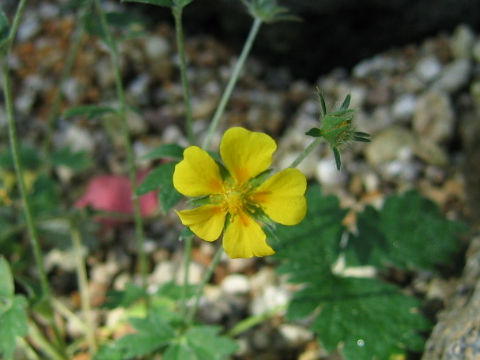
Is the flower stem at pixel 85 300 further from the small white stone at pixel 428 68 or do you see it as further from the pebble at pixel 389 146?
the small white stone at pixel 428 68

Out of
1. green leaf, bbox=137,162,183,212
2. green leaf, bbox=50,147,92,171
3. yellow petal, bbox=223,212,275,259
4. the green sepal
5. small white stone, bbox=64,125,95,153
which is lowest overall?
yellow petal, bbox=223,212,275,259

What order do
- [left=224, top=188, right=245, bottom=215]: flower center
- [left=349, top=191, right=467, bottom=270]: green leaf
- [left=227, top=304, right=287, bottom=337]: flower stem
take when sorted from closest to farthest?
[left=224, top=188, right=245, bottom=215]: flower center, [left=349, top=191, right=467, bottom=270]: green leaf, [left=227, top=304, right=287, bottom=337]: flower stem

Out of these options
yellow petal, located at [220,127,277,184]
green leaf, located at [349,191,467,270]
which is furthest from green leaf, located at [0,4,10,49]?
green leaf, located at [349,191,467,270]

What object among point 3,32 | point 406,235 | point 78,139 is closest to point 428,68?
point 406,235

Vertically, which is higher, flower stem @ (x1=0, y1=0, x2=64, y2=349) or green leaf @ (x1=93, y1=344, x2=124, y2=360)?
flower stem @ (x1=0, y1=0, x2=64, y2=349)

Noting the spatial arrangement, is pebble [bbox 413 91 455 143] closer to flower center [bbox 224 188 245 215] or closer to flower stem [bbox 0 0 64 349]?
flower center [bbox 224 188 245 215]

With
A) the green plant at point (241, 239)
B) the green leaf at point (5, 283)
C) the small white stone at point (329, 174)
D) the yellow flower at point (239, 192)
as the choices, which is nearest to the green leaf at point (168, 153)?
the green plant at point (241, 239)

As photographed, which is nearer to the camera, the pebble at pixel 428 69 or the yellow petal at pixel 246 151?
the yellow petal at pixel 246 151

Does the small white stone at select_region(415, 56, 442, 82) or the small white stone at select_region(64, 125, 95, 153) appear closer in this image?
the small white stone at select_region(64, 125, 95, 153)
